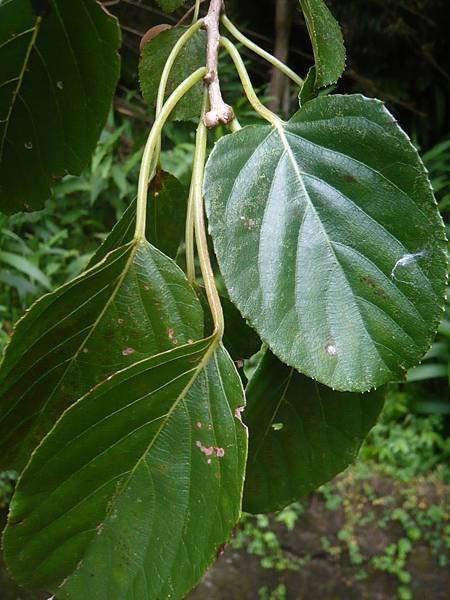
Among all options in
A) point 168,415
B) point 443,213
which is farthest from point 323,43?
point 443,213

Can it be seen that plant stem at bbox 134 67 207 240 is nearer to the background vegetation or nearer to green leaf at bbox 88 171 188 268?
green leaf at bbox 88 171 188 268

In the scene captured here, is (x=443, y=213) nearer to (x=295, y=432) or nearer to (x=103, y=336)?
(x=295, y=432)

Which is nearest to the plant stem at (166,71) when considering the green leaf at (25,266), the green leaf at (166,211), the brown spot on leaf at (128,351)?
the green leaf at (166,211)

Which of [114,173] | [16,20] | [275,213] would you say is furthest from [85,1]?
[114,173]

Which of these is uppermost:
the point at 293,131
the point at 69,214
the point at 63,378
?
the point at 293,131

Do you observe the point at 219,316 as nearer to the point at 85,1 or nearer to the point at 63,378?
the point at 63,378

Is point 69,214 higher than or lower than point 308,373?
lower

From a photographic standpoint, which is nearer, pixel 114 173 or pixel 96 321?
pixel 96 321
